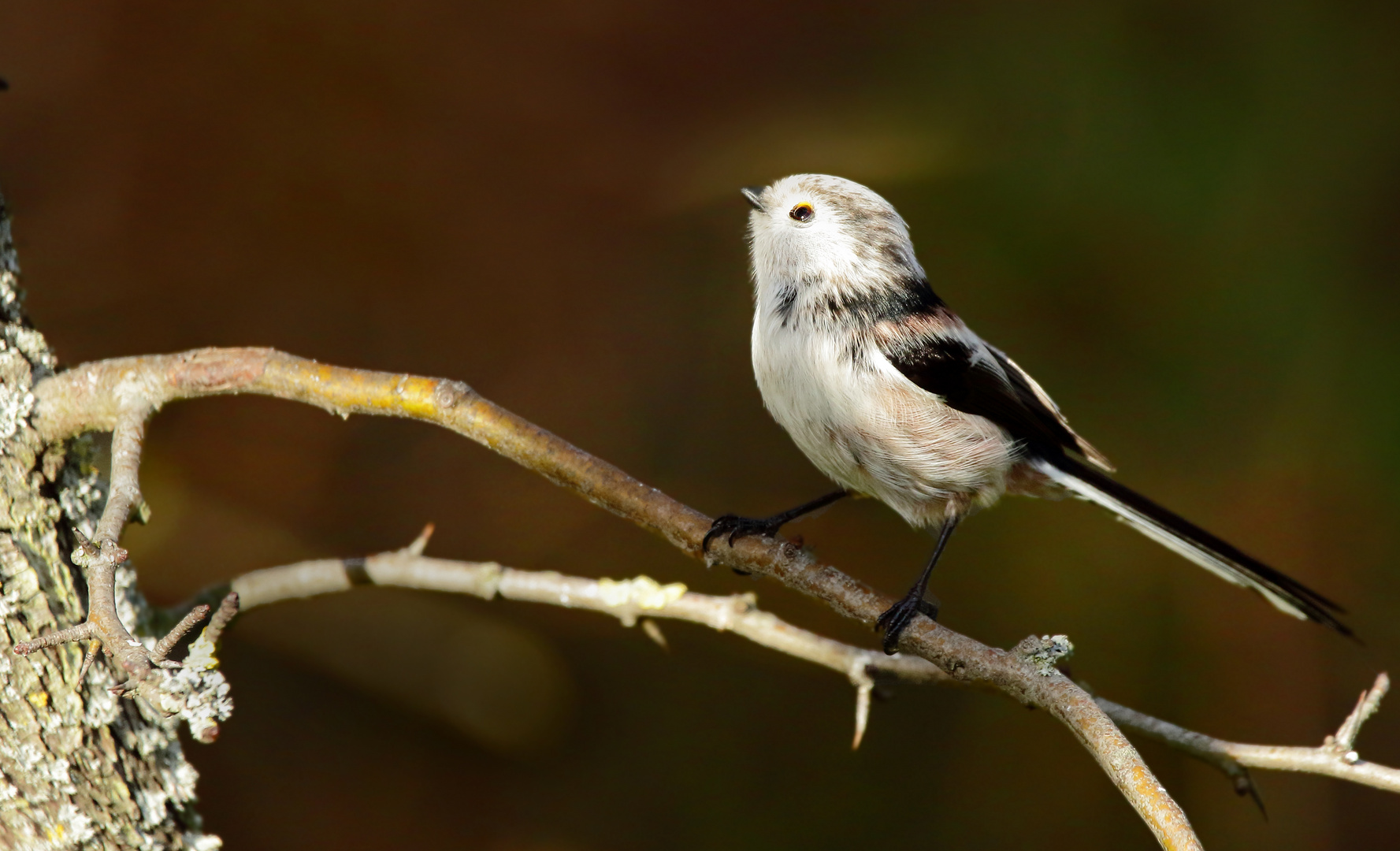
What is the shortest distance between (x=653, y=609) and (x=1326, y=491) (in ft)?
6.89

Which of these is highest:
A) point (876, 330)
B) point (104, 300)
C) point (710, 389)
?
point (710, 389)

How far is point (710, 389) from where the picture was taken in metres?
2.65

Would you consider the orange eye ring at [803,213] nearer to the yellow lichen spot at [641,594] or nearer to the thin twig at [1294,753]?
the yellow lichen spot at [641,594]

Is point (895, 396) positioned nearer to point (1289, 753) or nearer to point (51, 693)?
point (1289, 753)

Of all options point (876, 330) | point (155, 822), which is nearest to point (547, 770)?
point (155, 822)

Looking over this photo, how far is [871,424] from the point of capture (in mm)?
1511

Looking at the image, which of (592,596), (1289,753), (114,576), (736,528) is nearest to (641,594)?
(592,596)

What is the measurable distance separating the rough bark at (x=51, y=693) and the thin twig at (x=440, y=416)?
55 mm

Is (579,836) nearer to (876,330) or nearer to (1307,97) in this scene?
(876,330)

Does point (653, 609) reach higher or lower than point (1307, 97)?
lower

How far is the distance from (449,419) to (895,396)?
0.73 meters

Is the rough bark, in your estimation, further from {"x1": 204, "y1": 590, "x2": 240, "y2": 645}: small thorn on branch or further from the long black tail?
the long black tail

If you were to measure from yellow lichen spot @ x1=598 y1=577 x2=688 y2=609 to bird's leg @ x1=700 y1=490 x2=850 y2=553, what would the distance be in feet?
0.37

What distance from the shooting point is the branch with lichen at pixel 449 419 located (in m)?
1.05
